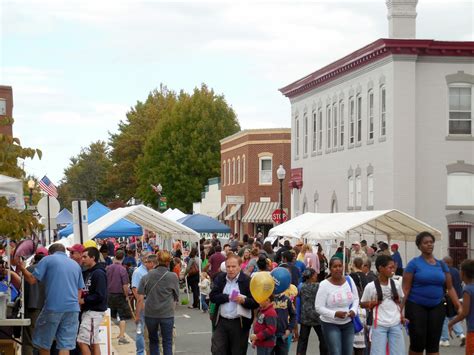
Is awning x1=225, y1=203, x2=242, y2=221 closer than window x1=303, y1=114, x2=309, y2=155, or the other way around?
window x1=303, y1=114, x2=309, y2=155

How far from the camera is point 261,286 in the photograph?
14.4 meters

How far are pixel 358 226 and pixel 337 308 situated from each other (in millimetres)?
15997

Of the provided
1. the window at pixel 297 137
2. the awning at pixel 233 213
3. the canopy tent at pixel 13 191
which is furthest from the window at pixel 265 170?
the canopy tent at pixel 13 191

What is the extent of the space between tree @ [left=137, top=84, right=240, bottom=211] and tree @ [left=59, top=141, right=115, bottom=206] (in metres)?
33.6

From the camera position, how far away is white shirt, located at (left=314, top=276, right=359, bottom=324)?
14898 mm

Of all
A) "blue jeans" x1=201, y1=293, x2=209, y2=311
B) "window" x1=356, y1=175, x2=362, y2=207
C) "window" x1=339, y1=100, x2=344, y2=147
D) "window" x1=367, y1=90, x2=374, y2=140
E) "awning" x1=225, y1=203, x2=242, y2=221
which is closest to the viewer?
"blue jeans" x1=201, y1=293, x2=209, y2=311

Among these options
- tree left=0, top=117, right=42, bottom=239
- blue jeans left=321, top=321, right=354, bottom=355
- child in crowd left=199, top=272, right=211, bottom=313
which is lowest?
child in crowd left=199, top=272, right=211, bottom=313

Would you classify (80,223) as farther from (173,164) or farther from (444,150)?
(173,164)

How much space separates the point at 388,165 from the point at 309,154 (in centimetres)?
1521

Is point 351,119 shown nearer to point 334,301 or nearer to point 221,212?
point 221,212

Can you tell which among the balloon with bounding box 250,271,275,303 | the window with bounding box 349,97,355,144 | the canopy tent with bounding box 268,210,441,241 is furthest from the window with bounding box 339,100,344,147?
the balloon with bounding box 250,271,275,303

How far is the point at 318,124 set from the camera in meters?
61.1

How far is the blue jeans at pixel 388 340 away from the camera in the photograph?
14.5 m

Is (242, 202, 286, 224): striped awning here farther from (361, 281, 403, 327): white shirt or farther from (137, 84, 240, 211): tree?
(361, 281, 403, 327): white shirt
